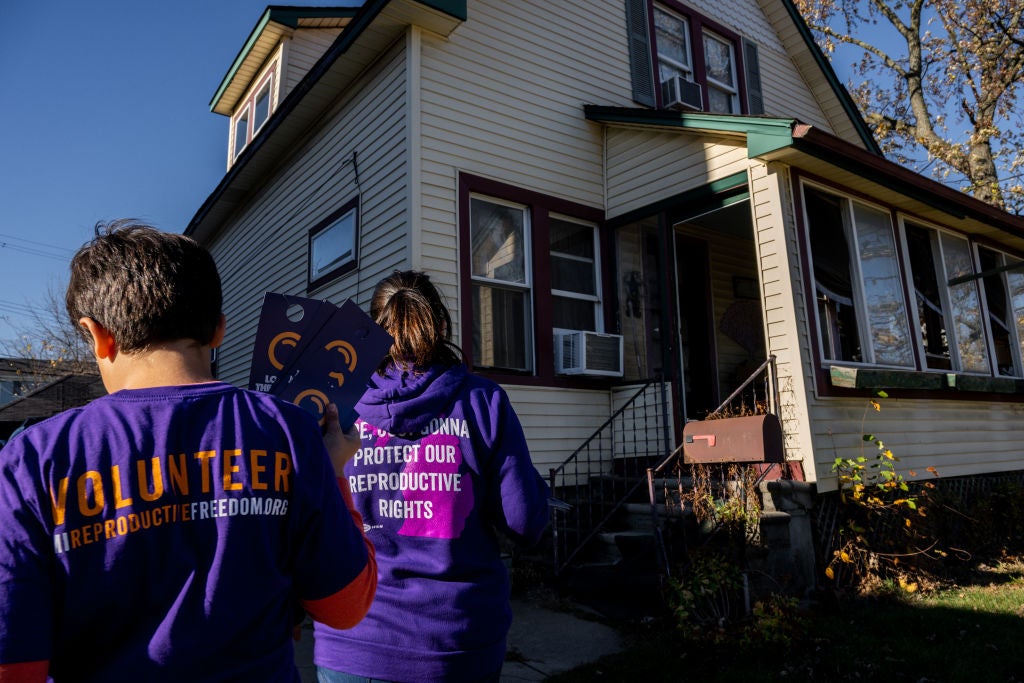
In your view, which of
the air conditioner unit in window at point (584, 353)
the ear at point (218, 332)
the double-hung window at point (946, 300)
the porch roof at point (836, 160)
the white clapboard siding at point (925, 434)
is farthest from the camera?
the double-hung window at point (946, 300)

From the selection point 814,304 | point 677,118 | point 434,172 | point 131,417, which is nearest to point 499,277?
point 434,172

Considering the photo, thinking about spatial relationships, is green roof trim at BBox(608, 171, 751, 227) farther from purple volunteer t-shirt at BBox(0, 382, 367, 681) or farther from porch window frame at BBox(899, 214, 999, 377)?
purple volunteer t-shirt at BBox(0, 382, 367, 681)

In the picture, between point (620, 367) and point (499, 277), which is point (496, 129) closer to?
point (499, 277)

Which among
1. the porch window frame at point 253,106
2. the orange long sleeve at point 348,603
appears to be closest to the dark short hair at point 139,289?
the orange long sleeve at point 348,603

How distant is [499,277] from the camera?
748cm

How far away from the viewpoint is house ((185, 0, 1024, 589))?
22.3ft

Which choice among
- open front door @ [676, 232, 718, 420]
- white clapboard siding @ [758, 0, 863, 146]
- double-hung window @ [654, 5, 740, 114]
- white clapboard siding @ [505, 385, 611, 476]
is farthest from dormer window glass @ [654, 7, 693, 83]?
white clapboard siding @ [505, 385, 611, 476]

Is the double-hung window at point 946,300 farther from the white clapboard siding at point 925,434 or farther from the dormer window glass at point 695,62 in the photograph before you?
the dormer window glass at point 695,62

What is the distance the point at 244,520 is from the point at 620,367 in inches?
270

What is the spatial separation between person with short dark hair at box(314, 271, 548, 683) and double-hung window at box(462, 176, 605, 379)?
4.89 meters

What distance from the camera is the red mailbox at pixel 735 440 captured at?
210 inches

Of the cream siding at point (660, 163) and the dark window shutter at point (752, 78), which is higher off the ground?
the dark window shutter at point (752, 78)

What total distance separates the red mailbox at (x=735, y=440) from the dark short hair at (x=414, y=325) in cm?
384

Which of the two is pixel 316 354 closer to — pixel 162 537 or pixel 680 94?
pixel 162 537
